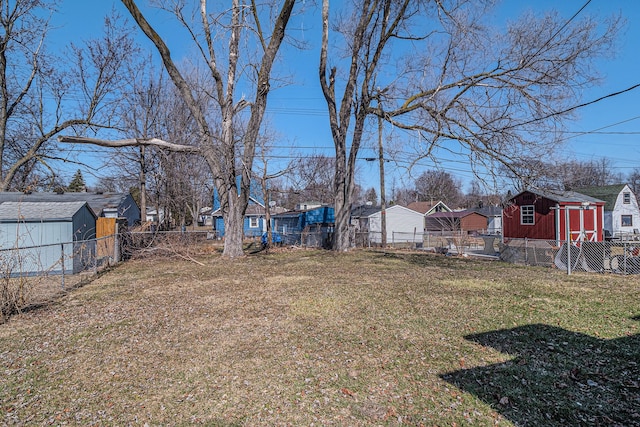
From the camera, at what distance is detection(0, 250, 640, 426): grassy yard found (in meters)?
3.13

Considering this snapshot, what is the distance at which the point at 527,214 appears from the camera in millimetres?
21438

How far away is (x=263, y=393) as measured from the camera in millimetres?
3438

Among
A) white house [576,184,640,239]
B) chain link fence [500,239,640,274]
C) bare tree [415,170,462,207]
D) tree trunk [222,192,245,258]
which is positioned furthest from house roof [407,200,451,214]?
tree trunk [222,192,245,258]

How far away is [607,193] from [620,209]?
1.62m

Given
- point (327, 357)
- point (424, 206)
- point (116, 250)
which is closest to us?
point (327, 357)

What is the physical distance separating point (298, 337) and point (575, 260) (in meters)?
10.8

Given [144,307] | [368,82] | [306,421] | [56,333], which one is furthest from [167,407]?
[368,82]

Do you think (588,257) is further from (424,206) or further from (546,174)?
(424,206)

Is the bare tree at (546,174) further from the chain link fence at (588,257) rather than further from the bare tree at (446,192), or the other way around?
the bare tree at (446,192)

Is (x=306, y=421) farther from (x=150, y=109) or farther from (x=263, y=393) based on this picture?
(x=150, y=109)

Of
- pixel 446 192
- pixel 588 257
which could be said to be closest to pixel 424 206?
pixel 446 192

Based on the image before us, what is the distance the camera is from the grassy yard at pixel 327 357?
3127 mm

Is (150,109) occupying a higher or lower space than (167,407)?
higher

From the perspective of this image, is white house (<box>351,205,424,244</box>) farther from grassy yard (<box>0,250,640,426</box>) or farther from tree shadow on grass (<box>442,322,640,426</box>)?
tree shadow on grass (<box>442,322,640,426</box>)
